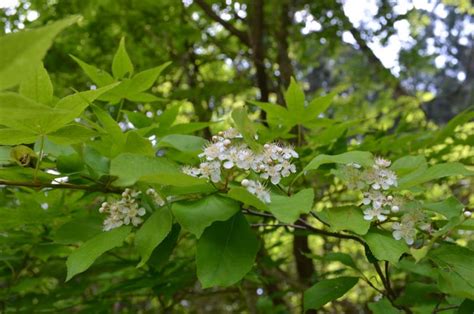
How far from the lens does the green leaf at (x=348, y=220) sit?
0.70 m

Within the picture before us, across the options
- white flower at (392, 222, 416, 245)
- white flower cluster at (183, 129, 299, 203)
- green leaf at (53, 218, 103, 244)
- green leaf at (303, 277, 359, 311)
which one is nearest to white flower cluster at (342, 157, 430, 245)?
white flower at (392, 222, 416, 245)

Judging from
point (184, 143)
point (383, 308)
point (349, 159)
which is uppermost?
point (349, 159)

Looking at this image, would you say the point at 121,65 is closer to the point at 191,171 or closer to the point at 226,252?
the point at 191,171

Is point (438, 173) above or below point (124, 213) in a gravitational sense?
above

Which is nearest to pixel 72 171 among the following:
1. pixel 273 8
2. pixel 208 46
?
pixel 273 8

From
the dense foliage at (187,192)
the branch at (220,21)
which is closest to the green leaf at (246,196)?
the dense foliage at (187,192)

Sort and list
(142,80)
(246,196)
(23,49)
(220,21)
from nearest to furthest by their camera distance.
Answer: (23,49), (246,196), (142,80), (220,21)

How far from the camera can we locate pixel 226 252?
28.9 inches

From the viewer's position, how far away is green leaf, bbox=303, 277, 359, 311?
93 centimetres

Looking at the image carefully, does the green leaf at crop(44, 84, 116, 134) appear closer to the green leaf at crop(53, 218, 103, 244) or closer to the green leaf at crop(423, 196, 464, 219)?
the green leaf at crop(53, 218, 103, 244)

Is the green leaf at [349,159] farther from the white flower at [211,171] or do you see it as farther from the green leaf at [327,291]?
the green leaf at [327,291]

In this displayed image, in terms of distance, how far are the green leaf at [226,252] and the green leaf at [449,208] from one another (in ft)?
0.91

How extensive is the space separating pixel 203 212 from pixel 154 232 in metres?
0.09

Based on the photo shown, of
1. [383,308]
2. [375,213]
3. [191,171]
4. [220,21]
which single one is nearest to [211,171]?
[191,171]
